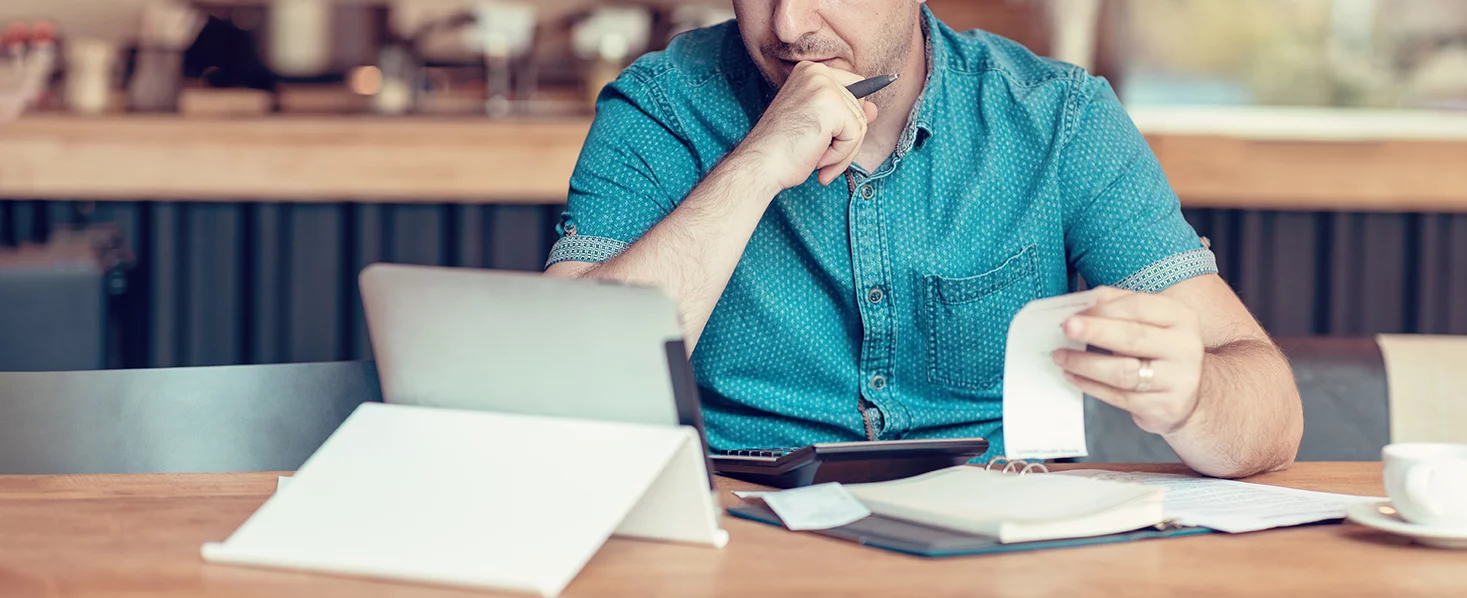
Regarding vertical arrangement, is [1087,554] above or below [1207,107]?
below

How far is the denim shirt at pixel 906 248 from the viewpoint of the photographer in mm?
1442

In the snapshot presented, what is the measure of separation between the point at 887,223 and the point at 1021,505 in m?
0.60

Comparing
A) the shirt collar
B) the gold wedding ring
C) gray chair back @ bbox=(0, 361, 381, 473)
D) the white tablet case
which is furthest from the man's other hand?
gray chair back @ bbox=(0, 361, 381, 473)

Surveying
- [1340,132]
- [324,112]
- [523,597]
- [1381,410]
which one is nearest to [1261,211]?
[1340,132]

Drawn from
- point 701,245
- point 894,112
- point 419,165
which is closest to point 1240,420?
point 701,245

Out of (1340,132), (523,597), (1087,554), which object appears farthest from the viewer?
(1340,132)

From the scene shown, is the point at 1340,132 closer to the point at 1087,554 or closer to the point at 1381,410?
the point at 1381,410

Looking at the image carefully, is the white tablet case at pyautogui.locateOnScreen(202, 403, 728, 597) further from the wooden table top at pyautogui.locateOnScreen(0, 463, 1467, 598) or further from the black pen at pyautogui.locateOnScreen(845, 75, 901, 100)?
the black pen at pyautogui.locateOnScreen(845, 75, 901, 100)

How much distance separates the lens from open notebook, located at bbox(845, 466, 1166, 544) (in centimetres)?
86

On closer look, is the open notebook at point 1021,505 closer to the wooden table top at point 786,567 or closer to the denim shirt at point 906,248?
the wooden table top at point 786,567

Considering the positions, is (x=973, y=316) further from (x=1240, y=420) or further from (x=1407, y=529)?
(x=1407, y=529)

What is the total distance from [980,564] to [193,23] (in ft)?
9.13

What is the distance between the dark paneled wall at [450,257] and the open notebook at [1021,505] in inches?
69.7

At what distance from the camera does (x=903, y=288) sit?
4.75 ft
